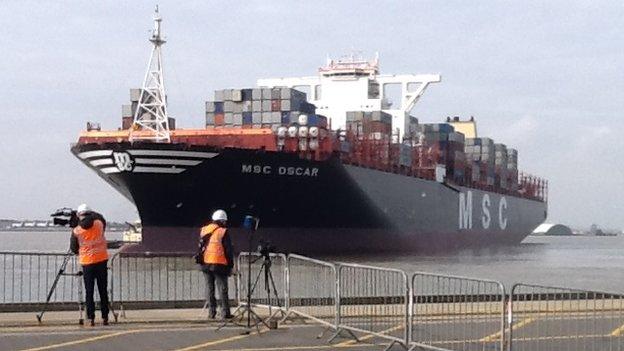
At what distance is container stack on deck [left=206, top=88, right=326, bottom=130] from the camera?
4197 centimetres

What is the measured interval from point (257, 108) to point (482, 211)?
73.6 ft

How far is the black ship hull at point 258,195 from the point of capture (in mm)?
36062

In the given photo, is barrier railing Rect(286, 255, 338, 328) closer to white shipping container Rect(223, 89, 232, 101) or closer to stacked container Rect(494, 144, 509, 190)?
white shipping container Rect(223, 89, 232, 101)

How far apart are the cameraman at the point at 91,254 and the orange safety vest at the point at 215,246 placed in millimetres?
1256

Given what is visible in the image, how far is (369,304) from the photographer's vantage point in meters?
11.4

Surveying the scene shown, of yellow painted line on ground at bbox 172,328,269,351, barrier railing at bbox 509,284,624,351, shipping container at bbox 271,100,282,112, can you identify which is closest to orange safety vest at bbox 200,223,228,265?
yellow painted line on ground at bbox 172,328,269,351

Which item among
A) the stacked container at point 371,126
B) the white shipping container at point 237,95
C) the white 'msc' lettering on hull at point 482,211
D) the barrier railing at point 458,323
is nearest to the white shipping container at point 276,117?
the white shipping container at point 237,95

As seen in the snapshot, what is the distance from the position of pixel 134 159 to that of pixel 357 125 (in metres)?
14.9

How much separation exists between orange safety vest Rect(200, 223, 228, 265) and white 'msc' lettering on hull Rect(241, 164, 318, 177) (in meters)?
25.4

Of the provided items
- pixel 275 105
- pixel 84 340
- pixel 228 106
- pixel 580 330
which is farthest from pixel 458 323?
pixel 228 106

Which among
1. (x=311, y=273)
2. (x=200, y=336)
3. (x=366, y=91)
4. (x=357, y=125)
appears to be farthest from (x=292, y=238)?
(x=200, y=336)

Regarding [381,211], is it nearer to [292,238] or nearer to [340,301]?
[292,238]

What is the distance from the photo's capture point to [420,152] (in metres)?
49.0

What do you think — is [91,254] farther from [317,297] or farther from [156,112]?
[156,112]
